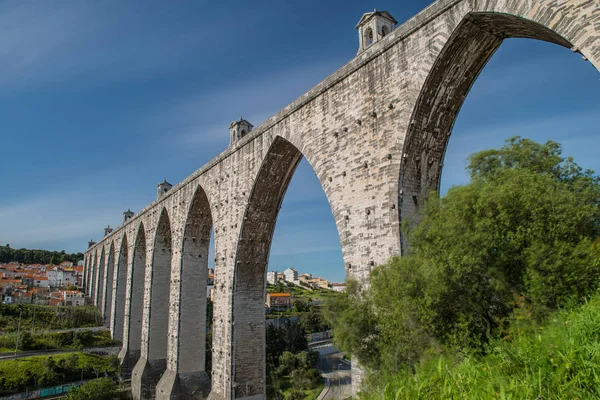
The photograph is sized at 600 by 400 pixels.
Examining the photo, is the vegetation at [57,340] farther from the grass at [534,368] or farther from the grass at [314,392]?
the grass at [534,368]

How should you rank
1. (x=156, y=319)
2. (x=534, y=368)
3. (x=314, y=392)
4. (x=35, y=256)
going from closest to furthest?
(x=534, y=368) < (x=156, y=319) < (x=314, y=392) < (x=35, y=256)

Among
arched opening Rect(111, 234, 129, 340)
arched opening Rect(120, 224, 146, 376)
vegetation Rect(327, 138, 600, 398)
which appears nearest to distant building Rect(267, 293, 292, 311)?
arched opening Rect(111, 234, 129, 340)

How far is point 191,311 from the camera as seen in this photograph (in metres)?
17.7

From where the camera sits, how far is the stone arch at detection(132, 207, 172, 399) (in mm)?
19984

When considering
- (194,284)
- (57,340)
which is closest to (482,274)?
(194,284)

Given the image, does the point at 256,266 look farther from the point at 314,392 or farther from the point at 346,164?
the point at 314,392

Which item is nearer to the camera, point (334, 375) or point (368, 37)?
point (368, 37)

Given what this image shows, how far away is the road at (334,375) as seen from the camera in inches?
1007

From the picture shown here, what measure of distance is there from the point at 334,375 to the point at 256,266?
21.0 m

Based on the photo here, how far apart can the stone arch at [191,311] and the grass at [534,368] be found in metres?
13.8

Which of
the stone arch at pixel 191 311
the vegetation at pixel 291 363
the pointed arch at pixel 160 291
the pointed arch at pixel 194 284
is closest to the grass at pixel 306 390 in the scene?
the vegetation at pixel 291 363

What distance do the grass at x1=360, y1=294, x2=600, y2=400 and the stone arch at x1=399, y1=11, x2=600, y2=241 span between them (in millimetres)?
3212

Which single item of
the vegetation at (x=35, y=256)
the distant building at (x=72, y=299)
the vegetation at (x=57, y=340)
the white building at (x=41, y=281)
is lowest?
the vegetation at (x=57, y=340)

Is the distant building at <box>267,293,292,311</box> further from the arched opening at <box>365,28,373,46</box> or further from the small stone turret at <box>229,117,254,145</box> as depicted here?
the arched opening at <box>365,28,373,46</box>
